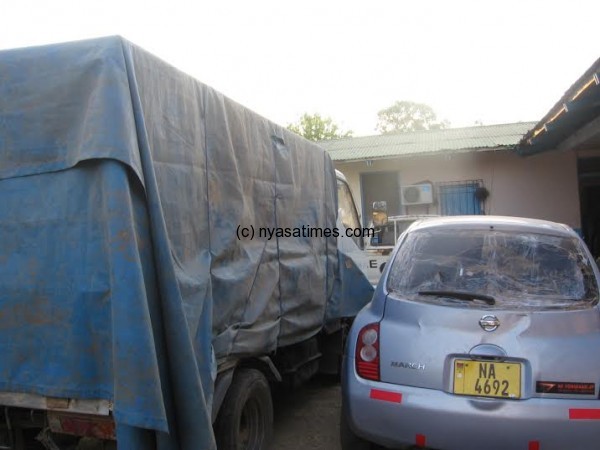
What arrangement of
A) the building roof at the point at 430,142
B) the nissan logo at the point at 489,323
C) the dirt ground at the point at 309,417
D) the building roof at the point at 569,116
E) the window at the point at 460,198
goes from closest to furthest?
the nissan logo at the point at 489,323
the dirt ground at the point at 309,417
the building roof at the point at 569,116
the building roof at the point at 430,142
the window at the point at 460,198

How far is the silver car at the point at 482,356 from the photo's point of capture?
265 cm

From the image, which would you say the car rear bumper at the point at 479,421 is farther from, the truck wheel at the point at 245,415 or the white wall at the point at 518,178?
the white wall at the point at 518,178

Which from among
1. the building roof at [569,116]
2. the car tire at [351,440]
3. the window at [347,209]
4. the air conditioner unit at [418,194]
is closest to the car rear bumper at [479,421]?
the car tire at [351,440]

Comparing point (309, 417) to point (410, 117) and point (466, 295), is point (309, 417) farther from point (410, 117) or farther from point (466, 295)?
point (410, 117)

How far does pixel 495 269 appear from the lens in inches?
134

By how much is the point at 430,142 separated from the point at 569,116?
5.99 metres

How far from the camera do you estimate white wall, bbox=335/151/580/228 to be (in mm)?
12070

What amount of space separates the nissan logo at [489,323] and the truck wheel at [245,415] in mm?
1444

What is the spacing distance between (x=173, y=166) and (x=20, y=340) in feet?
3.58

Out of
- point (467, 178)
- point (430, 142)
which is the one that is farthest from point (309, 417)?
point (430, 142)

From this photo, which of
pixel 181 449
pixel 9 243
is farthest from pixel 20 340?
pixel 181 449

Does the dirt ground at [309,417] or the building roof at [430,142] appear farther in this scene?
the building roof at [430,142]

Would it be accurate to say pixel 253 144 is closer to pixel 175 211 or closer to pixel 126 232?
pixel 175 211

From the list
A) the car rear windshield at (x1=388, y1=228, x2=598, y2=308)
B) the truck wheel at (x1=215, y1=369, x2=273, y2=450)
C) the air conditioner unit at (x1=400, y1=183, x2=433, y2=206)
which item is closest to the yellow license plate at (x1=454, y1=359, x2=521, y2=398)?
the car rear windshield at (x1=388, y1=228, x2=598, y2=308)
